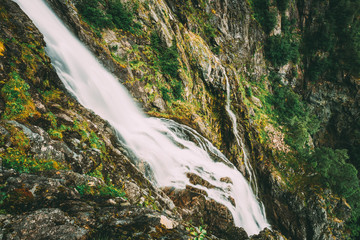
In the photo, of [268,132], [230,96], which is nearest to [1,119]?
[230,96]

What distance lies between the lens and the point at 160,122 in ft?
40.2

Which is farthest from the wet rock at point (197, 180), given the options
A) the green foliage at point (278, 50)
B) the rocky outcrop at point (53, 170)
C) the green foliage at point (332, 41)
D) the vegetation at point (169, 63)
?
the green foliage at point (332, 41)

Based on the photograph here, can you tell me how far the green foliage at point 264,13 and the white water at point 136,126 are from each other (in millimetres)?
25005

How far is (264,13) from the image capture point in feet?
94.8

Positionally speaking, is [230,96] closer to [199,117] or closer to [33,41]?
[199,117]

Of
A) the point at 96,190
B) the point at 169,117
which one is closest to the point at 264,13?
the point at 169,117

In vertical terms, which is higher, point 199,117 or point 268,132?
point 268,132

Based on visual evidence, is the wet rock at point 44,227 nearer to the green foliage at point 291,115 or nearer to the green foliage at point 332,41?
the green foliage at point 291,115

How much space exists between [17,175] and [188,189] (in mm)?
7327

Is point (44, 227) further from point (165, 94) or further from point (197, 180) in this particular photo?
point (165, 94)

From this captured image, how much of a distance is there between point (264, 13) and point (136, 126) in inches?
1145

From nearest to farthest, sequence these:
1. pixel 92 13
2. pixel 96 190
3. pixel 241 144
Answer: pixel 96 190, pixel 92 13, pixel 241 144

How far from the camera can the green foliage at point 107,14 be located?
12.1 m

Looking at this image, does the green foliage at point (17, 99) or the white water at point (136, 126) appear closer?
the green foliage at point (17, 99)
